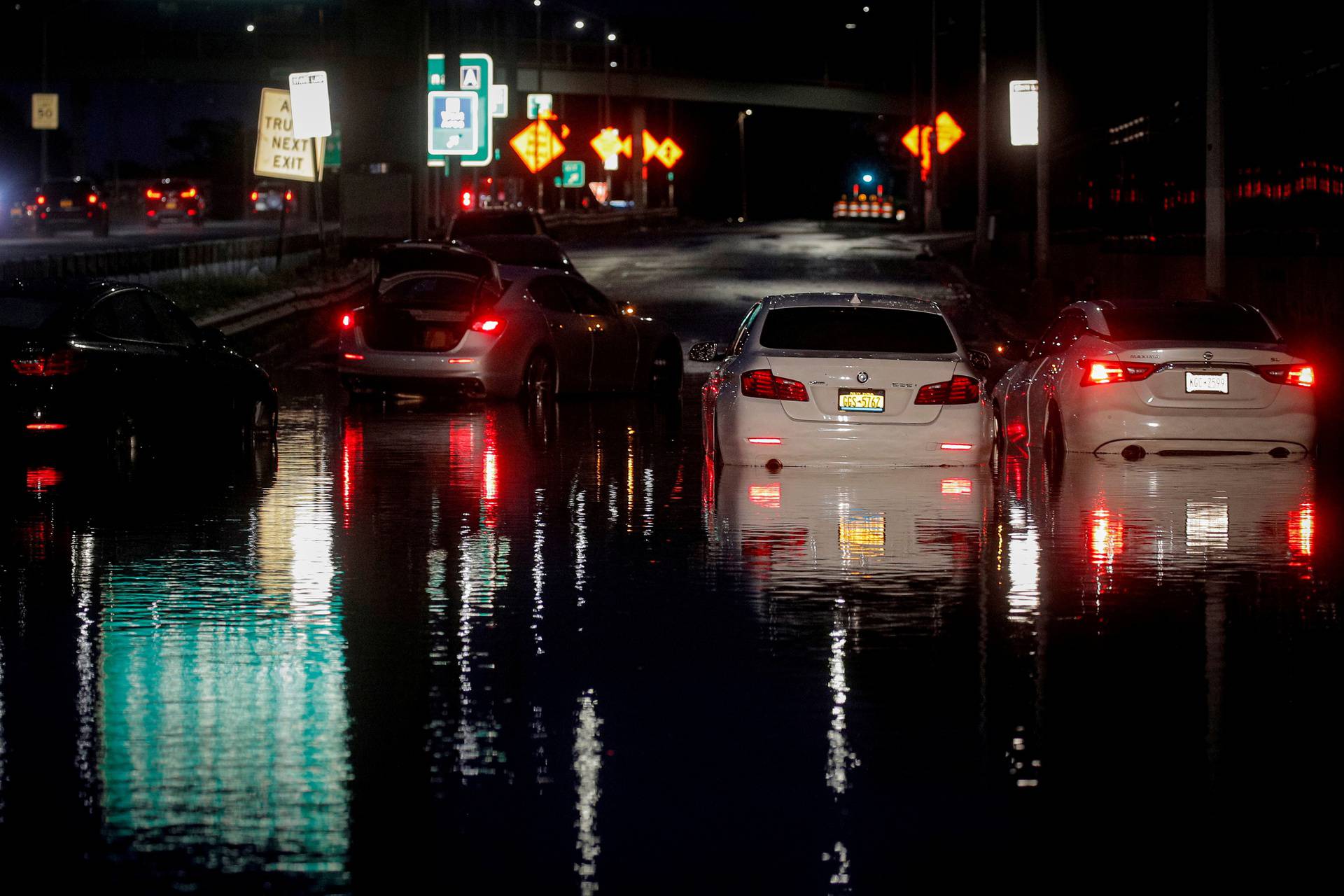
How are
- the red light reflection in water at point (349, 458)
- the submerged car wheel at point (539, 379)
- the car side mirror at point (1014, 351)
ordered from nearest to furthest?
the red light reflection in water at point (349, 458) → the car side mirror at point (1014, 351) → the submerged car wheel at point (539, 379)

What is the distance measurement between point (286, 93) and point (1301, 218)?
18702 millimetres

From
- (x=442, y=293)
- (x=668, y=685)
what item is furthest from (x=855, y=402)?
(x=442, y=293)

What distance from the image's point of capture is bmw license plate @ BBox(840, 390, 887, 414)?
16688 millimetres

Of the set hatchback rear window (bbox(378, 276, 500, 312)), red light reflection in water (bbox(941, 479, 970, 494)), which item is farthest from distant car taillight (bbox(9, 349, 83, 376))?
hatchback rear window (bbox(378, 276, 500, 312))

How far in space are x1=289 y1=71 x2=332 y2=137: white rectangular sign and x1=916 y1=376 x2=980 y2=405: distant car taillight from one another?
79.1 ft

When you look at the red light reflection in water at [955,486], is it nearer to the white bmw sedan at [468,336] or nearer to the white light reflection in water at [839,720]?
the white light reflection in water at [839,720]

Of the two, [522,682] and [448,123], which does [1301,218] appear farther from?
[448,123]

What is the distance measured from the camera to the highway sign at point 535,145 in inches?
3538

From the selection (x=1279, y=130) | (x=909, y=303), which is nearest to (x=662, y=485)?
(x=909, y=303)

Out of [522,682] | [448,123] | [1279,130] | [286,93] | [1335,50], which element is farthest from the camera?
[448,123]

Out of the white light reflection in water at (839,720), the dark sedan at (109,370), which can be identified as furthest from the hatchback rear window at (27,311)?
the white light reflection in water at (839,720)

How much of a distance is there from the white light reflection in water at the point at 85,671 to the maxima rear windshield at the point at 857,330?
220 inches

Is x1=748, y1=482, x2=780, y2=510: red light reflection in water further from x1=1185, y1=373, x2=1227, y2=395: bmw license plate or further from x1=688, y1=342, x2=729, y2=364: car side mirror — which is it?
x1=1185, y1=373, x2=1227, y2=395: bmw license plate

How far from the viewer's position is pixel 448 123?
66.4 m
